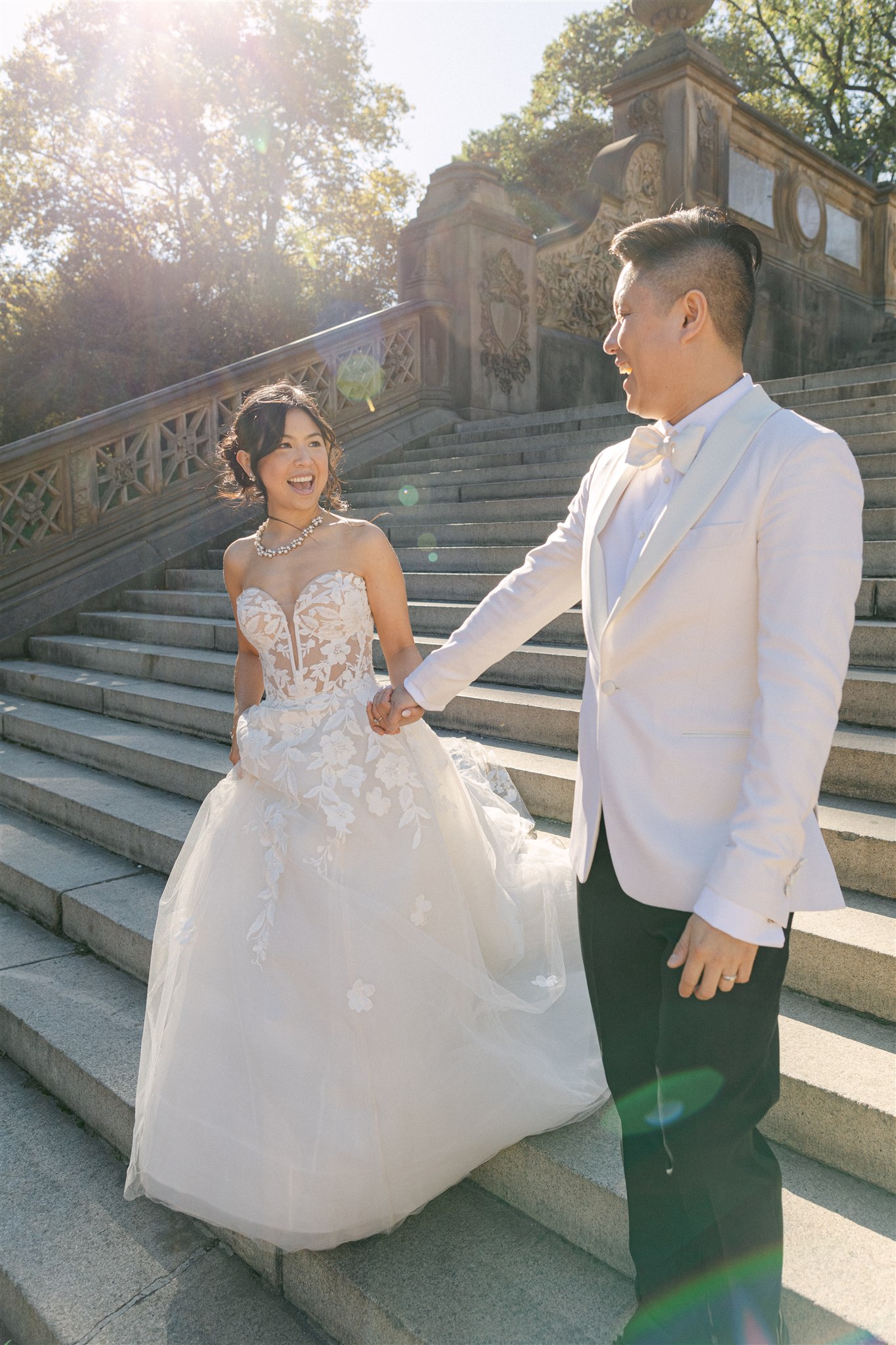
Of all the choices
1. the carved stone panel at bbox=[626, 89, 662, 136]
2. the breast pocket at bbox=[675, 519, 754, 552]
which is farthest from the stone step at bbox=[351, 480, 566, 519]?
the carved stone panel at bbox=[626, 89, 662, 136]

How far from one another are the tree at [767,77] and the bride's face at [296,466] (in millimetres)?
21911

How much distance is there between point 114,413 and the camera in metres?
8.43

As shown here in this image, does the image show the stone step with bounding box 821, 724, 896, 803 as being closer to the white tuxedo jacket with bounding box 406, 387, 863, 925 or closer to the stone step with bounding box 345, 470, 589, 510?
the white tuxedo jacket with bounding box 406, 387, 863, 925

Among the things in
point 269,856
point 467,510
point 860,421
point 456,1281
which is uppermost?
point 860,421

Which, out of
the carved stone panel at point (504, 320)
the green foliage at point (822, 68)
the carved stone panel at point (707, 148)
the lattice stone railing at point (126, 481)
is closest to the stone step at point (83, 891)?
the lattice stone railing at point (126, 481)

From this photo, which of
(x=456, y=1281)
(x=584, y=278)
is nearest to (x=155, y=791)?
(x=456, y=1281)

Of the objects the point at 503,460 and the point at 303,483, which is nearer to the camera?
the point at 303,483

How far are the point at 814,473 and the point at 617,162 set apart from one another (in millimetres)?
12937

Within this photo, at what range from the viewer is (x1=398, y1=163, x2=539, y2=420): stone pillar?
1043 cm

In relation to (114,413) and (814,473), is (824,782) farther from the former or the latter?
(114,413)

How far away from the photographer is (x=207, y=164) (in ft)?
90.1

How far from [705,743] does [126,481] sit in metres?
7.92

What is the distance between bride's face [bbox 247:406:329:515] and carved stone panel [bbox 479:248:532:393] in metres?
8.19

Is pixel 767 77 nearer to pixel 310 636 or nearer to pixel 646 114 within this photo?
pixel 646 114
